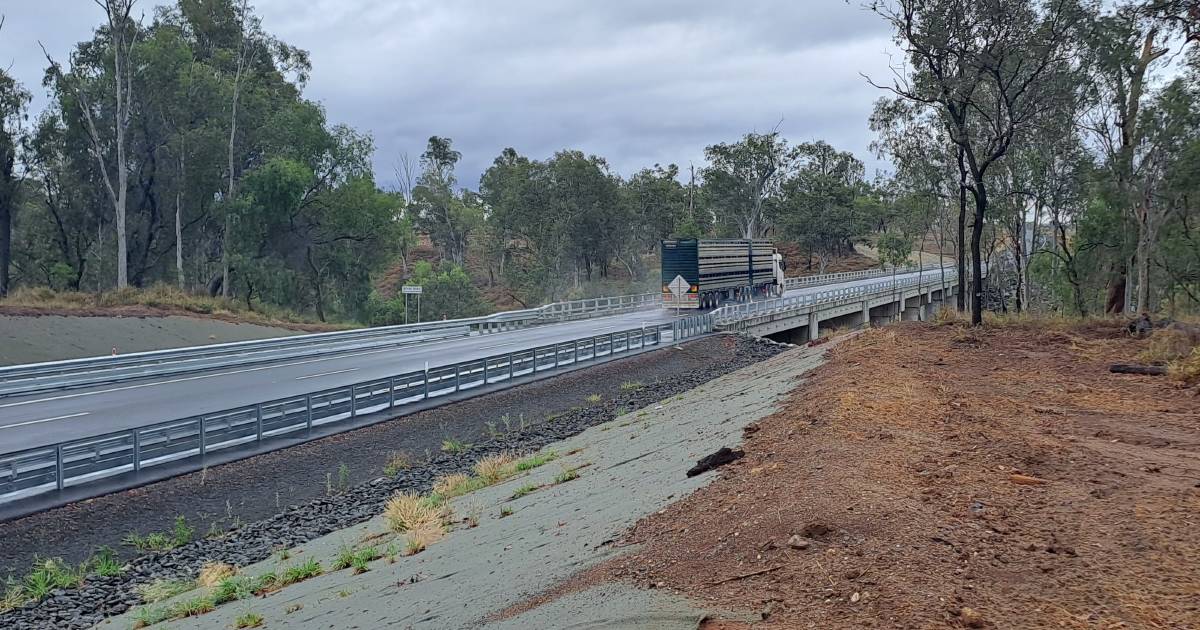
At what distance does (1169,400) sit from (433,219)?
98.0 metres

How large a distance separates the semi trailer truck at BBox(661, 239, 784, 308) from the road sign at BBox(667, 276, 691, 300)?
0.07 m

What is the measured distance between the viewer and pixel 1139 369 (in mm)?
16109

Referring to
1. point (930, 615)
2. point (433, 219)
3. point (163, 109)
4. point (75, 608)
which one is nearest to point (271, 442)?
point (75, 608)

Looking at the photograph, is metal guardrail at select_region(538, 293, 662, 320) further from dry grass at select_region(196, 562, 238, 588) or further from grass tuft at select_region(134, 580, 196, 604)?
grass tuft at select_region(134, 580, 196, 604)

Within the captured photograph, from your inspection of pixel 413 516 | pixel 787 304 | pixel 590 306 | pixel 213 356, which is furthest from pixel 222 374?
pixel 590 306

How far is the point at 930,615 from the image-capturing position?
5332 mm

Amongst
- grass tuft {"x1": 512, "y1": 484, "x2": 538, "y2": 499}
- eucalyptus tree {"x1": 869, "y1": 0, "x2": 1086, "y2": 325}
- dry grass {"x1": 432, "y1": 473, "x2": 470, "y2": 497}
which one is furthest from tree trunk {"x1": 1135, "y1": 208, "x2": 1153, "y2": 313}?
grass tuft {"x1": 512, "y1": 484, "x2": 538, "y2": 499}

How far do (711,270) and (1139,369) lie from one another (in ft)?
128

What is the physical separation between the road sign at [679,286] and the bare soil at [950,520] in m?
39.4

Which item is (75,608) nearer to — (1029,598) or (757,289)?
(1029,598)

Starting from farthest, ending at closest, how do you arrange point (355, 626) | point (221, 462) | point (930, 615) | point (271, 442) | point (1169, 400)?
point (271, 442) < point (221, 462) < point (1169, 400) < point (355, 626) < point (930, 615)

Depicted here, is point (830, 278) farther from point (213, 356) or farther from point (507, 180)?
point (213, 356)

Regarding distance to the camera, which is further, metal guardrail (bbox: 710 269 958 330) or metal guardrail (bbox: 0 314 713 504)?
metal guardrail (bbox: 710 269 958 330)

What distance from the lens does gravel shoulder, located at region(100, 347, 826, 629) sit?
7016mm
